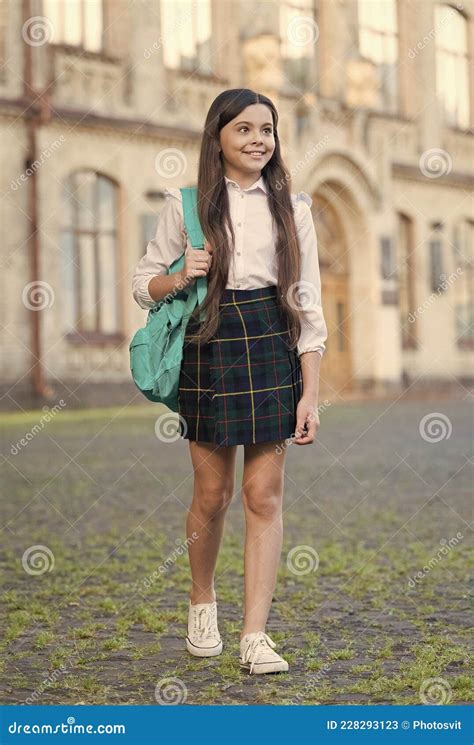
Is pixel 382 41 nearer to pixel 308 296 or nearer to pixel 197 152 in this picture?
pixel 197 152

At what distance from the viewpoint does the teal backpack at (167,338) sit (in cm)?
422

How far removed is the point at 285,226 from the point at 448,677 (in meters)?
1.54

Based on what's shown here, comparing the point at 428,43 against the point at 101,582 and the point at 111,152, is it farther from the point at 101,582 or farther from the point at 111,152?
the point at 101,582

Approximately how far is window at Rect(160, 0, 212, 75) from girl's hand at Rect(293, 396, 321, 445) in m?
19.0

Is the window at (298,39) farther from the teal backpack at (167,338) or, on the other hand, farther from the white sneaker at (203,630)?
the white sneaker at (203,630)

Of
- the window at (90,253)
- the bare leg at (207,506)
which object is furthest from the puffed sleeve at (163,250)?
the window at (90,253)

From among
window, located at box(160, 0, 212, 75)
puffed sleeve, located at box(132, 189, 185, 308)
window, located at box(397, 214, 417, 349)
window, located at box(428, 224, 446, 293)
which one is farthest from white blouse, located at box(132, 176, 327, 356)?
window, located at box(428, 224, 446, 293)

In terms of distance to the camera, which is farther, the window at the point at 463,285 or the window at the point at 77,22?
the window at the point at 463,285

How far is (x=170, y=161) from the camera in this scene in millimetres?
22312

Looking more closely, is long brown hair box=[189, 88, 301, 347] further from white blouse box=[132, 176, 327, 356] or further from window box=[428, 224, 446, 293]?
window box=[428, 224, 446, 293]

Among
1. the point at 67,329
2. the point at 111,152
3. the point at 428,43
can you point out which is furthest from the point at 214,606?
the point at 428,43

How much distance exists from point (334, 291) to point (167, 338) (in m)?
22.1

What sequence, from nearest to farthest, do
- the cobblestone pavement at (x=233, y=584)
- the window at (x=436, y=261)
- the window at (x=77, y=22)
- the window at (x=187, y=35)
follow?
the cobblestone pavement at (x=233, y=584)
the window at (x=77, y=22)
the window at (x=187, y=35)
the window at (x=436, y=261)

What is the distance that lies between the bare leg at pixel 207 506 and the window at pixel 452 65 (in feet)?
86.2
